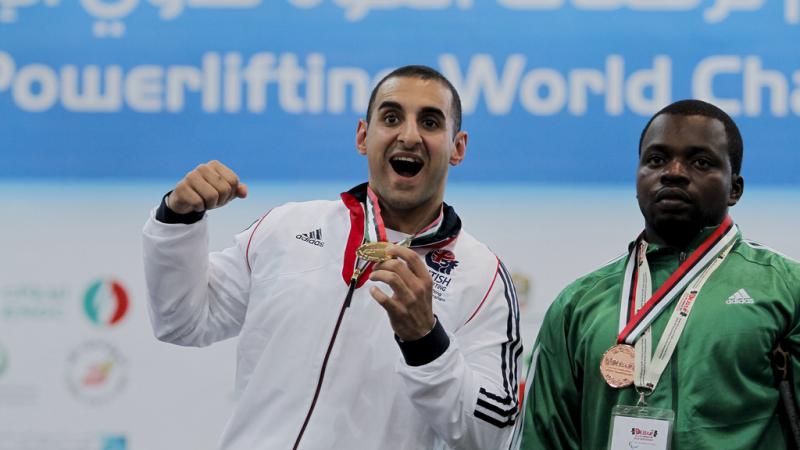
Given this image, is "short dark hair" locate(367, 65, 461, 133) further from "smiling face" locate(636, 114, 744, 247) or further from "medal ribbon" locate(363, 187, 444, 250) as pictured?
"smiling face" locate(636, 114, 744, 247)

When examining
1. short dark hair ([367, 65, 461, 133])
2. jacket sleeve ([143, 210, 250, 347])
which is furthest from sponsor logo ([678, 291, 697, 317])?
jacket sleeve ([143, 210, 250, 347])

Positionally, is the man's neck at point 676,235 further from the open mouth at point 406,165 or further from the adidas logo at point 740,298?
the open mouth at point 406,165

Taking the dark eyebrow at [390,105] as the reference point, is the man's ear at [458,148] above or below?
below

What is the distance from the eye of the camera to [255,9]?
164 inches

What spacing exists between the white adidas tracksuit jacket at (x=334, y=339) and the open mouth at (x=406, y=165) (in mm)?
162

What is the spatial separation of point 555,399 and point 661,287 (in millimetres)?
357

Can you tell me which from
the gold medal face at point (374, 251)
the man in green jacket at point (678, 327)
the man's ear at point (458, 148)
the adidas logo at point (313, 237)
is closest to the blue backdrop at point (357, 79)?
the man's ear at point (458, 148)

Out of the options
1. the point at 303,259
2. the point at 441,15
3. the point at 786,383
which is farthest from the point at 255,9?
the point at 786,383

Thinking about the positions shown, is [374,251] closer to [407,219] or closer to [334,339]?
[334,339]

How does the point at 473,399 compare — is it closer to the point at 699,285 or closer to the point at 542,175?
the point at 699,285

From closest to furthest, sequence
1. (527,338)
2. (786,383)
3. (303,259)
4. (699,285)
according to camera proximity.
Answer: (786,383), (699,285), (303,259), (527,338)

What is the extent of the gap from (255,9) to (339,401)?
222cm

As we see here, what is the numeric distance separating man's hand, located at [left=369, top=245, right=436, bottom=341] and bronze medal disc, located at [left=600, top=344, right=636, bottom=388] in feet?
1.33

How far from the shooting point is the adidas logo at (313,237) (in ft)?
8.49
